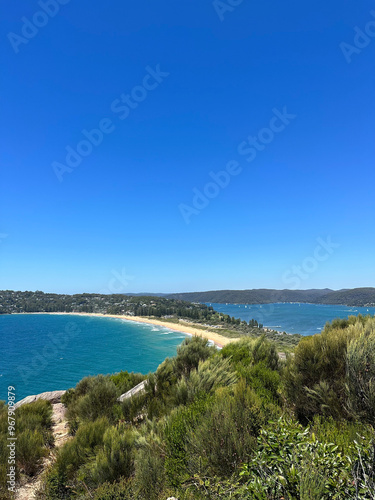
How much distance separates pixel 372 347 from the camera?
4.00m

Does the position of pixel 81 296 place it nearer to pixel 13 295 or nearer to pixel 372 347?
pixel 13 295

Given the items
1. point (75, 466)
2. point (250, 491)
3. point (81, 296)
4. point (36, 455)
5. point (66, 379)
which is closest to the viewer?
point (250, 491)

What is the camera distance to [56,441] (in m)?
7.53

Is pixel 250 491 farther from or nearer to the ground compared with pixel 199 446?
farther from the ground

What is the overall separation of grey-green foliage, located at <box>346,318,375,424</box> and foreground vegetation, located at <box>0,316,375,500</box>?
2cm

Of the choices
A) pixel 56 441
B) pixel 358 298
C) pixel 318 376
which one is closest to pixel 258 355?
pixel 318 376

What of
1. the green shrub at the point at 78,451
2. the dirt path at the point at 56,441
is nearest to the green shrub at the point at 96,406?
the dirt path at the point at 56,441

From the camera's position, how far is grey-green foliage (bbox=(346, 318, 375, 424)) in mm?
3727

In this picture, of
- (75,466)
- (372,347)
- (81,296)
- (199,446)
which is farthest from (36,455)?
(81,296)

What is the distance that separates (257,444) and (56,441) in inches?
295

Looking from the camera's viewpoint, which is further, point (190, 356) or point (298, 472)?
point (190, 356)

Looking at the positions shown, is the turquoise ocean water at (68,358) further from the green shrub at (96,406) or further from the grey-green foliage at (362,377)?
the grey-green foliage at (362,377)

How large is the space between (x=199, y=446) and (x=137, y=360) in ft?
→ 122

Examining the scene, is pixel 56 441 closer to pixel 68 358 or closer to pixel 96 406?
pixel 96 406
